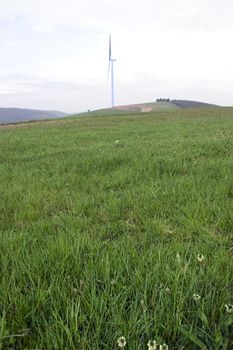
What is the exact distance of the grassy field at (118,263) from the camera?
5.82 ft

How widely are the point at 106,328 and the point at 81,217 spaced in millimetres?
2191

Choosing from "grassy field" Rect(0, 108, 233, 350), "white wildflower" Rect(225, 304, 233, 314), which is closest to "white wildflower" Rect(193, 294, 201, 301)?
"grassy field" Rect(0, 108, 233, 350)

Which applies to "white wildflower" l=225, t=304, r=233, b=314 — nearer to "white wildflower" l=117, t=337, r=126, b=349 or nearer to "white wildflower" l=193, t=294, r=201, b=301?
"white wildflower" l=193, t=294, r=201, b=301

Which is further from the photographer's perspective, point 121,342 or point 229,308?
point 229,308

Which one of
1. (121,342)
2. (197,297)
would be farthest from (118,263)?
(121,342)

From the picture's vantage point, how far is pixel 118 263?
2430mm

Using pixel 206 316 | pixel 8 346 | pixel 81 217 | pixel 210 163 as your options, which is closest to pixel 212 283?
pixel 206 316

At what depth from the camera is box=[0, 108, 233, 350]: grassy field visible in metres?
1.77

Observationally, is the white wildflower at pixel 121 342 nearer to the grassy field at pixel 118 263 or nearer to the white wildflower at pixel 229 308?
the grassy field at pixel 118 263

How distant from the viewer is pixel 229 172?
5508 mm

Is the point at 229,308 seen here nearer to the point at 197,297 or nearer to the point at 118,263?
the point at 197,297

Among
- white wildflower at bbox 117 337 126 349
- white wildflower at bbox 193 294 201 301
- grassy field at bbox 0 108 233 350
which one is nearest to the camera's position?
white wildflower at bbox 117 337 126 349

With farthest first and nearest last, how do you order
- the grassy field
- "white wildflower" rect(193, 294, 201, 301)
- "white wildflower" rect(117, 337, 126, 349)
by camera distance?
1. "white wildflower" rect(193, 294, 201, 301)
2. the grassy field
3. "white wildflower" rect(117, 337, 126, 349)

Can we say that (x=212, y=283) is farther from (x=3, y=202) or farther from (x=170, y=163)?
(x=170, y=163)
